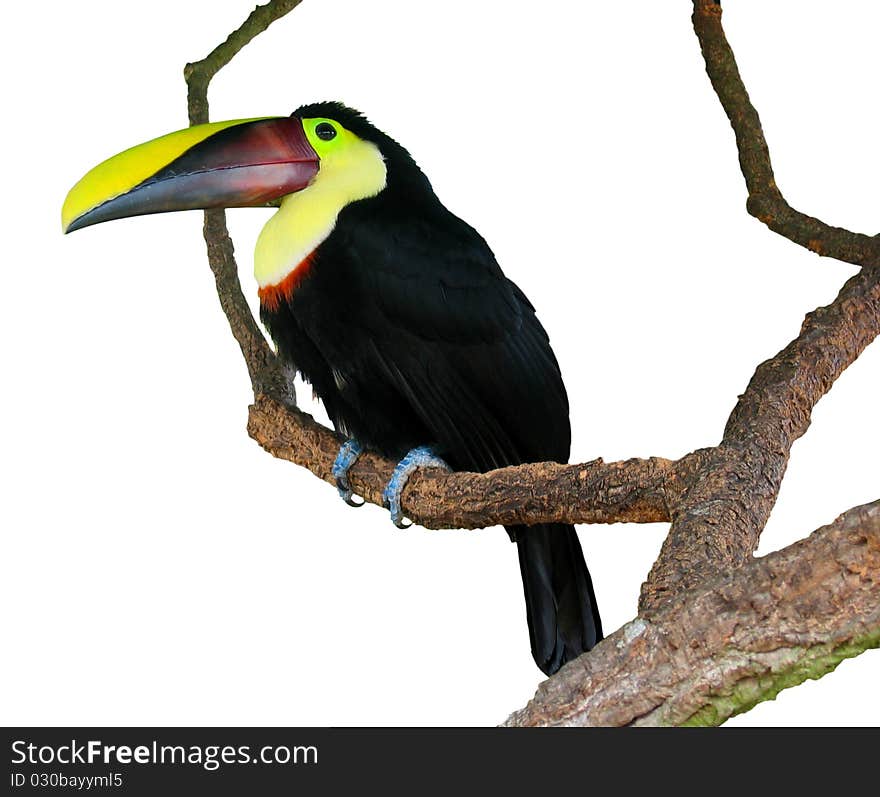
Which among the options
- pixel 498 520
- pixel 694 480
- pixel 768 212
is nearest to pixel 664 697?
pixel 694 480

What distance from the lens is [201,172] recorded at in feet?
Answer: 10.9

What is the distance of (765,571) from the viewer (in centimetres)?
206

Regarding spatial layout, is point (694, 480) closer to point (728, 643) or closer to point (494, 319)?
point (728, 643)

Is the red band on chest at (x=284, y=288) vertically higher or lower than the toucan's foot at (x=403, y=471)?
higher

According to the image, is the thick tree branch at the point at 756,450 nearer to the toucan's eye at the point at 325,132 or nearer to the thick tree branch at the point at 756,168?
the thick tree branch at the point at 756,168

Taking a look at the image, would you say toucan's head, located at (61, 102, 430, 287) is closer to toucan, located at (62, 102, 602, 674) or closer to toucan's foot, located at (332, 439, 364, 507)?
toucan, located at (62, 102, 602, 674)

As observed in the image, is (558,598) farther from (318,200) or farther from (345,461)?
(318,200)

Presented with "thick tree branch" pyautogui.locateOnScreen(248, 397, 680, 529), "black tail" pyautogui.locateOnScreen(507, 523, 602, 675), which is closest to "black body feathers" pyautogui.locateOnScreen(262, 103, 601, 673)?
"black tail" pyautogui.locateOnScreen(507, 523, 602, 675)

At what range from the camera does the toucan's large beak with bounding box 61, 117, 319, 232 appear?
10.8ft

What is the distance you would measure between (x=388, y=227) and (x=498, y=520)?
0.82 meters

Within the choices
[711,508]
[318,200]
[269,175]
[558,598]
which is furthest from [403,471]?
[711,508]

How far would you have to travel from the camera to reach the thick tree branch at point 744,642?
2025mm

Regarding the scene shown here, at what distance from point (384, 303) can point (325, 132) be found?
0.53 metres

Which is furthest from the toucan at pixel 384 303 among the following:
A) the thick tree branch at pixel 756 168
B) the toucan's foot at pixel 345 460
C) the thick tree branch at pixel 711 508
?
the thick tree branch at pixel 756 168
